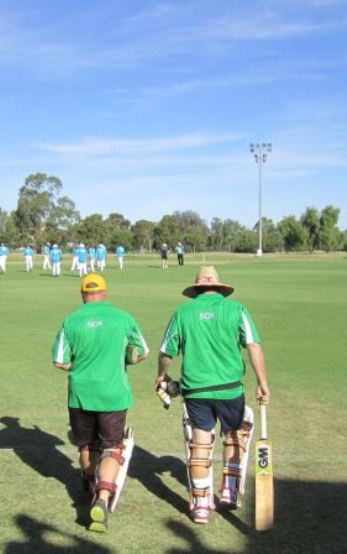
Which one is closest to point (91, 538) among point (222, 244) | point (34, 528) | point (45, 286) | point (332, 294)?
point (34, 528)

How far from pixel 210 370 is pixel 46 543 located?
1.64 metres

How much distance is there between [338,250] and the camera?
375 ft

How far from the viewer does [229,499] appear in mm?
5121

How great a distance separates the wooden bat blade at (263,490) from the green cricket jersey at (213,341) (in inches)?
20.0

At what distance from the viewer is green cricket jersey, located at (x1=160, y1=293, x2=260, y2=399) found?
5.03 m

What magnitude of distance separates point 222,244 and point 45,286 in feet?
381

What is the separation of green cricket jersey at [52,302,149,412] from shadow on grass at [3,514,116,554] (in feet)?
2.89

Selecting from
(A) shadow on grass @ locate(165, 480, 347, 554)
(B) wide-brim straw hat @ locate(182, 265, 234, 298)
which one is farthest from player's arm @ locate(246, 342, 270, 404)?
(A) shadow on grass @ locate(165, 480, 347, 554)

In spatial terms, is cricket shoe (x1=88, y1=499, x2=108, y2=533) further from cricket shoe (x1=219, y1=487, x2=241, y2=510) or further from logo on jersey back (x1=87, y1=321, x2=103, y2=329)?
logo on jersey back (x1=87, y1=321, x2=103, y2=329)

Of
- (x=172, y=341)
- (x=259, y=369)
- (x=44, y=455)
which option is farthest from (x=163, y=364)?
(x=44, y=455)

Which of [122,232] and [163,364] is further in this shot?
[122,232]

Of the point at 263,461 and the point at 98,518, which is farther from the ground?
the point at 263,461

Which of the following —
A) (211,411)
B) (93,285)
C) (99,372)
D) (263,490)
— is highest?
(93,285)

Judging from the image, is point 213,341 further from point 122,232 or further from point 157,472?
point 122,232
